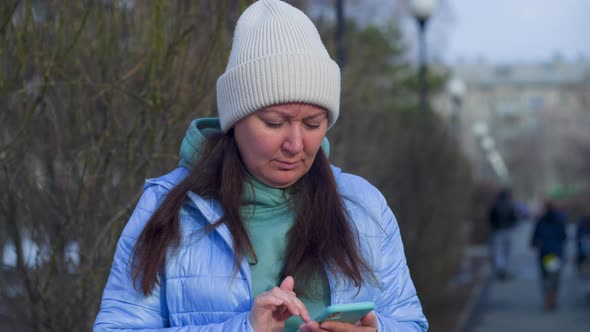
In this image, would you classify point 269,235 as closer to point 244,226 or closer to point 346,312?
point 244,226

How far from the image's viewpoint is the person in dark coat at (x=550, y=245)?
15172mm

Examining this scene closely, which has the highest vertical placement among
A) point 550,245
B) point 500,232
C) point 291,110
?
point 291,110

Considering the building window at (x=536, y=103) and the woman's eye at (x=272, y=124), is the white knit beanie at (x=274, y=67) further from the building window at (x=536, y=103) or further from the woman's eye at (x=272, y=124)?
the building window at (x=536, y=103)

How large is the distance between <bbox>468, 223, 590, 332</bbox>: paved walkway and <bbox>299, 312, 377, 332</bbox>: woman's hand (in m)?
11.0

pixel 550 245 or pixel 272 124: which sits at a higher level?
pixel 272 124

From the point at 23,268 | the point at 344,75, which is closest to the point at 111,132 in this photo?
the point at 23,268

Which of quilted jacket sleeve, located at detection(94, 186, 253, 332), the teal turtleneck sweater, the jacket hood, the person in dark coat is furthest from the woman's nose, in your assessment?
the person in dark coat

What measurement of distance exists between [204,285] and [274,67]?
1.69 ft

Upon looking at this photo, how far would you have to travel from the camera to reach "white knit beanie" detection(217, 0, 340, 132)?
90.0 inches

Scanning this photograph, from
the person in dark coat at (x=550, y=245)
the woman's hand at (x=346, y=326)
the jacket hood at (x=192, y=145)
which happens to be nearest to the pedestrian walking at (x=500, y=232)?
the person in dark coat at (x=550, y=245)

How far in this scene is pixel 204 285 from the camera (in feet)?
7.15

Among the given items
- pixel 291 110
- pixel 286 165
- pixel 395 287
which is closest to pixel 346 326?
pixel 395 287

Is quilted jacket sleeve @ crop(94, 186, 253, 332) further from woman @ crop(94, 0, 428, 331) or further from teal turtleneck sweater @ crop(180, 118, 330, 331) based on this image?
teal turtleneck sweater @ crop(180, 118, 330, 331)

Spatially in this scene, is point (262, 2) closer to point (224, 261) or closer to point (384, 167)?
point (224, 261)
